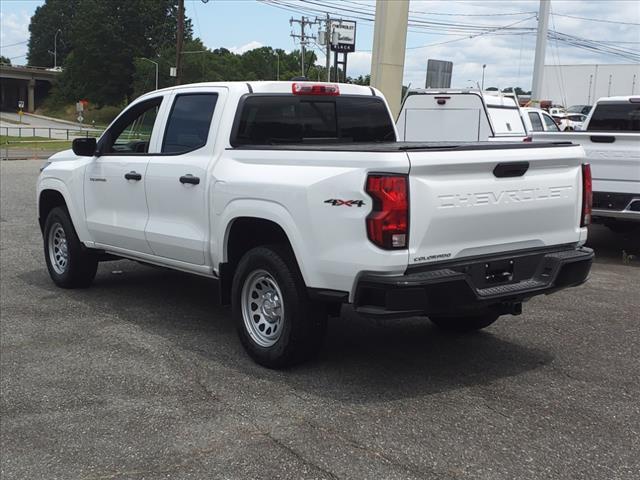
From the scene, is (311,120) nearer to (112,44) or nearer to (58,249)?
(58,249)

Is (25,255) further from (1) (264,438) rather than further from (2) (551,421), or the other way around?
(2) (551,421)

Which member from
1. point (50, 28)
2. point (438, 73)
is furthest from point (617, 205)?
point (50, 28)

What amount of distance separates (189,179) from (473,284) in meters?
2.43

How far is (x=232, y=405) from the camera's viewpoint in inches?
181

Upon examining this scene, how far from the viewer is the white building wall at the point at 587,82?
53.4 meters

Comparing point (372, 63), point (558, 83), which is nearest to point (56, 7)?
point (558, 83)

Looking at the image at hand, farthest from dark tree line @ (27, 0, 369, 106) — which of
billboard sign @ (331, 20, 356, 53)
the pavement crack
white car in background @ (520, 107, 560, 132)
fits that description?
the pavement crack

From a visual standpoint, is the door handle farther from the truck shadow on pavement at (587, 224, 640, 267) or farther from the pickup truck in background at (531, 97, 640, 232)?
the truck shadow on pavement at (587, 224, 640, 267)

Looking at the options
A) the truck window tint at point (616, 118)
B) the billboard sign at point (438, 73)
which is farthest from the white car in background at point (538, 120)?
the truck window tint at point (616, 118)

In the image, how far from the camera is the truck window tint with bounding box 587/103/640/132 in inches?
462

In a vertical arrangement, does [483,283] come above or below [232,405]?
above

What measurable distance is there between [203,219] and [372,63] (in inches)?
485

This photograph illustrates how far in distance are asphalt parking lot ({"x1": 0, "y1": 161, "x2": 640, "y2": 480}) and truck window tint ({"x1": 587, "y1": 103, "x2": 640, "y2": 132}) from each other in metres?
5.51

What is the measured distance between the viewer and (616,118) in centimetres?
1195
